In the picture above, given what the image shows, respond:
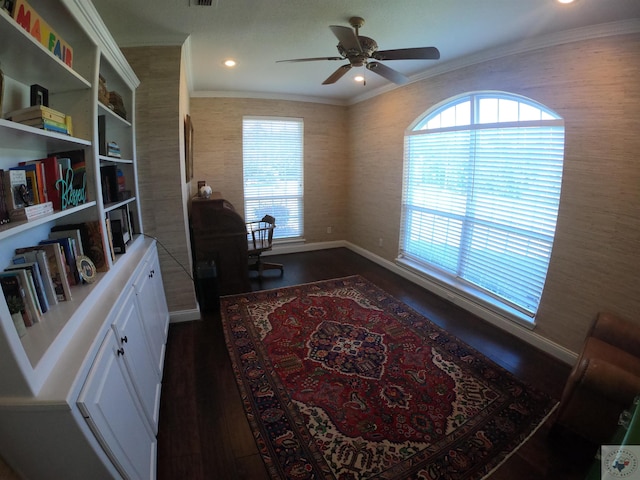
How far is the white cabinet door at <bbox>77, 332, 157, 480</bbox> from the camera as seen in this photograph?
105 cm

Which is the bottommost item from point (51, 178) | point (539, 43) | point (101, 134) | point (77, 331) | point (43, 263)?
point (77, 331)

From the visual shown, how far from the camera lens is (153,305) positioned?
2307 mm

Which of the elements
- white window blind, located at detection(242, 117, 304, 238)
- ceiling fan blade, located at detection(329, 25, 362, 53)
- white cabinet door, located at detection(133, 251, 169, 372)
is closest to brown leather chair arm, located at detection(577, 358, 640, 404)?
ceiling fan blade, located at detection(329, 25, 362, 53)

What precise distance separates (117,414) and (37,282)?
67cm

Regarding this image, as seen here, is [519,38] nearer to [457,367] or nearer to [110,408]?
[457,367]

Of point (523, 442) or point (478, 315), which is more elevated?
point (478, 315)

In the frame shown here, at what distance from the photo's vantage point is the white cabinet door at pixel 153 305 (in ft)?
6.57

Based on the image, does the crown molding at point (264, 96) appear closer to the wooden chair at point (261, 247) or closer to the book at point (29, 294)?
the wooden chair at point (261, 247)

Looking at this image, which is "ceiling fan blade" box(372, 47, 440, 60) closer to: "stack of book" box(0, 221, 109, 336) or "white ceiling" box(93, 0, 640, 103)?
"white ceiling" box(93, 0, 640, 103)

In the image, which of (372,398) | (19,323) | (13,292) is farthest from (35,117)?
(372,398)

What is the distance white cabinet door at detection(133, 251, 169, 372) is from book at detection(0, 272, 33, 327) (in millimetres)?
655

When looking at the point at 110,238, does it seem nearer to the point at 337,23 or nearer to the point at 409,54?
the point at 337,23

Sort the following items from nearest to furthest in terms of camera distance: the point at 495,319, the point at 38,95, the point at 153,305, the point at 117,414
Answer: the point at 117,414 → the point at 38,95 → the point at 153,305 → the point at 495,319

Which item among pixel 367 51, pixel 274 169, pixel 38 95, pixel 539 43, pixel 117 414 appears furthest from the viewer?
pixel 274 169
